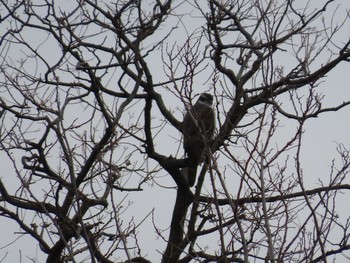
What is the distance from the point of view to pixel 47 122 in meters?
6.01

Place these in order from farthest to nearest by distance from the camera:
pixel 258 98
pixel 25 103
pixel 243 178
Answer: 1. pixel 25 103
2. pixel 258 98
3. pixel 243 178

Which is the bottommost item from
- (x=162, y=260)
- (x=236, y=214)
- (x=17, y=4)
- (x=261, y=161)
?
(x=236, y=214)

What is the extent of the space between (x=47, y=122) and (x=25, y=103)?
0.64m

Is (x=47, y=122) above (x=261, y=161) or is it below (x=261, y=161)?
above

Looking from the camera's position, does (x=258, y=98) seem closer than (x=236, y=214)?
No

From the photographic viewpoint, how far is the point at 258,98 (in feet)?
19.5

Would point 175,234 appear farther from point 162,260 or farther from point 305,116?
point 305,116

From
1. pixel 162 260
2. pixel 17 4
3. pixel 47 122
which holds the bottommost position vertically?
pixel 162 260

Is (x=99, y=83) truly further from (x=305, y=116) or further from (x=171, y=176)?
(x=305, y=116)

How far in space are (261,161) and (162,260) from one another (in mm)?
2899

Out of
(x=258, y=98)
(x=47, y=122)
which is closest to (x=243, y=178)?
(x=258, y=98)

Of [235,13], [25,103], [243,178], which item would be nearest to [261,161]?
[243,178]

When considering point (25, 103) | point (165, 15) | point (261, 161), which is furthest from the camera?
point (165, 15)

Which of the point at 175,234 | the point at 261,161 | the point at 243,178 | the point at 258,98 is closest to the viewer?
the point at 243,178
